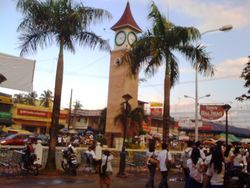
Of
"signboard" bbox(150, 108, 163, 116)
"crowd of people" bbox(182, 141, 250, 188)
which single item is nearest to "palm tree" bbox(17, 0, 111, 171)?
"crowd of people" bbox(182, 141, 250, 188)

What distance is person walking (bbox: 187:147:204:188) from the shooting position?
31.6 feet

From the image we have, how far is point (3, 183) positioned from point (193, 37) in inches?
521

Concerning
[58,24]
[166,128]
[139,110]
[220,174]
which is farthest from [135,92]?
[220,174]

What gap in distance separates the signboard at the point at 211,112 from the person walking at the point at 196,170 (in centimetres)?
2707

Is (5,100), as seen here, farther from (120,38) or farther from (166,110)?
(166,110)

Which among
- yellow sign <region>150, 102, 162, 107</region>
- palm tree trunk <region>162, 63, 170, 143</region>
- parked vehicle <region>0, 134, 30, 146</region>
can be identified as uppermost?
yellow sign <region>150, 102, 162, 107</region>

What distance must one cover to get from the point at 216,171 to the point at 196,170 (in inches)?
40.4

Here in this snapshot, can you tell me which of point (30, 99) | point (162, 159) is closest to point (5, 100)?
point (162, 159)

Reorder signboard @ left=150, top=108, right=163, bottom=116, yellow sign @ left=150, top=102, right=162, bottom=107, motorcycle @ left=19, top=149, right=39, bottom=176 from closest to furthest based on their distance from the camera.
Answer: motorcycle @ left=19, top=149, right=39, bottom=176 < signboard @ left=150, top=108, right=163, bottom=116 < yellow sign @ left=150, top=102, right=162, bottom=107

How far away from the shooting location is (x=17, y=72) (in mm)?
17344

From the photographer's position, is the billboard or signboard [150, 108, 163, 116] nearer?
the billboard

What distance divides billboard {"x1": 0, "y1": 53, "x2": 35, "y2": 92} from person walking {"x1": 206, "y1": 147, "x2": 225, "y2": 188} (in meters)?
10.8

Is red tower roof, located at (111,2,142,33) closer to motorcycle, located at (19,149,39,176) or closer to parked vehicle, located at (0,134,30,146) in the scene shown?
parked vehicle, located at (0,134,30,146)

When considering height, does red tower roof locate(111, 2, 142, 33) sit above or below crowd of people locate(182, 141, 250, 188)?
above
